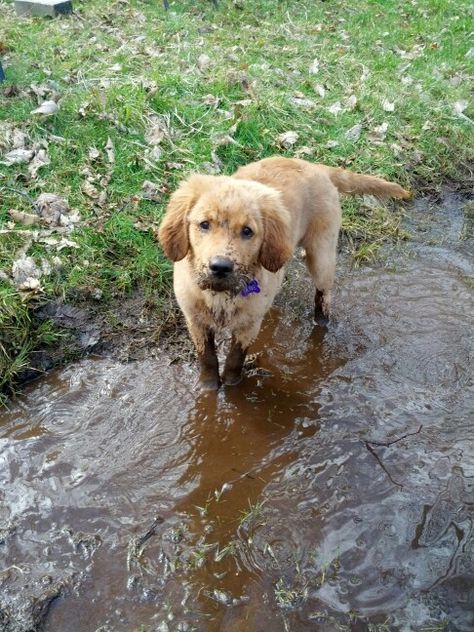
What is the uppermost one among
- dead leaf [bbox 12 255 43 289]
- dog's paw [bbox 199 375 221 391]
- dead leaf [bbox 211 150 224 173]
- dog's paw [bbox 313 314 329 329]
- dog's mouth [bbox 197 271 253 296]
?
dog's mouth [bbox 197 271 253 296]

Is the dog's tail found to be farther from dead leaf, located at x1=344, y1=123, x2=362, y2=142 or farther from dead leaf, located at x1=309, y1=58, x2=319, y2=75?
dead leaf, located at x1=309, y1=58, x2=319, y2=75

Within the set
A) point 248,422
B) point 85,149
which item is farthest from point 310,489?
point 85,149

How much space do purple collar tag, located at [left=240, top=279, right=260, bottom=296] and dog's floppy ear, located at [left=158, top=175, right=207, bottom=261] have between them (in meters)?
0.41

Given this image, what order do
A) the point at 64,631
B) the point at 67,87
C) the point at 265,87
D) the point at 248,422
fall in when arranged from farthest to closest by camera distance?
1. the point at 265,87
2. the point at 67,87
3. the point at 248,422
4. the point at 64,631

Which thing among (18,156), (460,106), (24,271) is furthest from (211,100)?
(460,106)

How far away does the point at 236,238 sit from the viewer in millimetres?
3146

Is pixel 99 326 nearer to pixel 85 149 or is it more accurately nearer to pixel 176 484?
pixel 176 484

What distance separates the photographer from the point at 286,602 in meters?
2.61

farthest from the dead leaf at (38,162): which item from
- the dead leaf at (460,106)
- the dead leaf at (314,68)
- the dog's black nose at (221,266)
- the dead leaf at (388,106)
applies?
Result: the dead leaf at (460,106)

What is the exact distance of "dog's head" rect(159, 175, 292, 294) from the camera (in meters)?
3.06

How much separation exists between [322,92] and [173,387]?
15.3 feet

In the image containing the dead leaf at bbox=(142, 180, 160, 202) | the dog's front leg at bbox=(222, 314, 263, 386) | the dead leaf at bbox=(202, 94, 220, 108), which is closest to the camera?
the dog's front leg at bbox=(222, 314, 263, 386)

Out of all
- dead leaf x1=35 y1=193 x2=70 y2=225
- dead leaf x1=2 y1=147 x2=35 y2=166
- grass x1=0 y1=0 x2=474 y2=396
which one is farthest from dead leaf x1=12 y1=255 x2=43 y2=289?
dead leaf x1=2 y1=147 x2=35 y2=166

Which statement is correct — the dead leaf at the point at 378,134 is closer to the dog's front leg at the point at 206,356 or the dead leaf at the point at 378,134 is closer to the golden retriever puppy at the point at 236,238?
the golden retriever puppy at the point at 236,238
